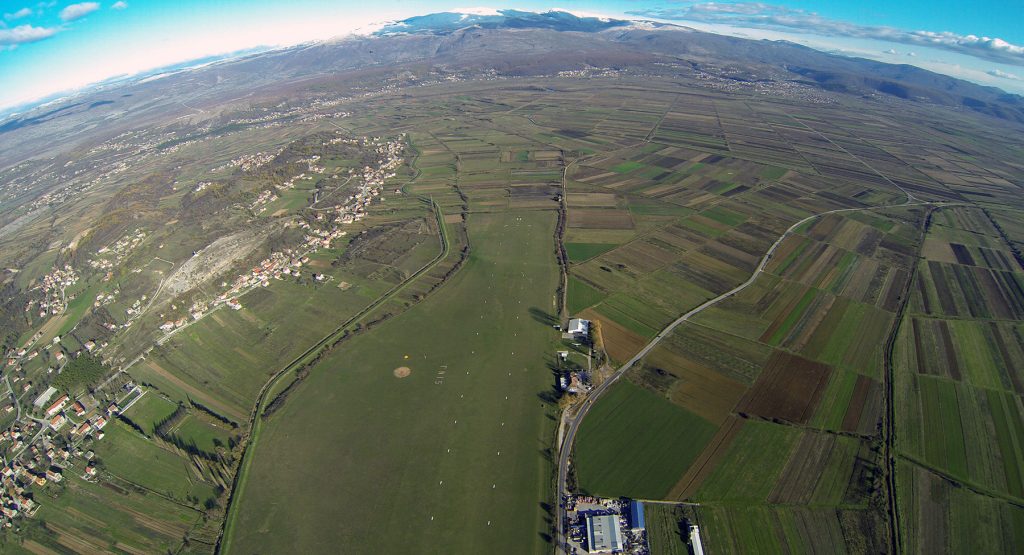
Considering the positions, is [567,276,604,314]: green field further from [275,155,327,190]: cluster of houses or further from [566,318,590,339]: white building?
[275,155,327,190]: cluster of houses

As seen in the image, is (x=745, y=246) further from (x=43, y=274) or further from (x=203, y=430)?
(x=43, y=274)

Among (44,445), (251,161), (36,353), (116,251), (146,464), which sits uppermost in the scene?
(251,161)

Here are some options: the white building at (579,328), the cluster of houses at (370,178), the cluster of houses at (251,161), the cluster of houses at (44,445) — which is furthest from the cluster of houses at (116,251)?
the white building at (579,328)

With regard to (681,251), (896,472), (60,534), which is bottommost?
(60,534)

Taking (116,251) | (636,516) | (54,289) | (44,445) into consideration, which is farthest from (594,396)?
(116,251)

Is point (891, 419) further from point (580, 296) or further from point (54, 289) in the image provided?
point (54, 289)

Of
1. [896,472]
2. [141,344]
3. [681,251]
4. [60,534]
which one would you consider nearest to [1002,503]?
[896,472]
